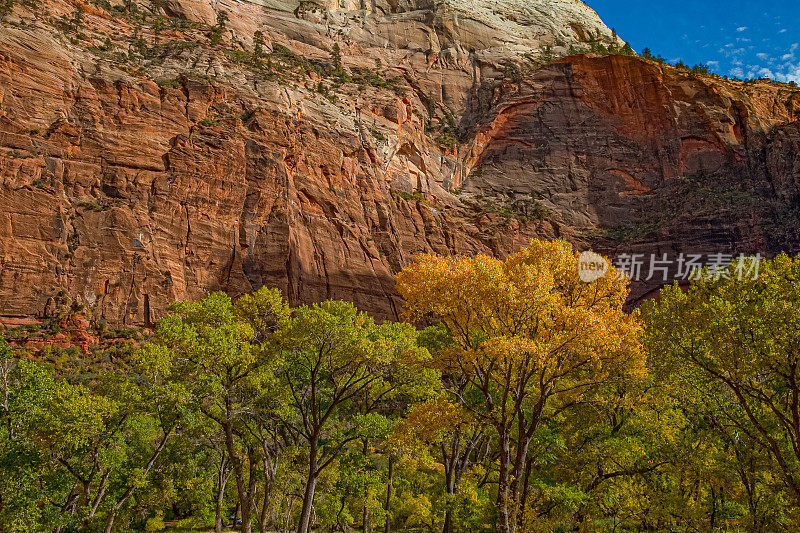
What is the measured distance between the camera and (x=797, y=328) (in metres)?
13.3

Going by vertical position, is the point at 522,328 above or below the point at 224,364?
above

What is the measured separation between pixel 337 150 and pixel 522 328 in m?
63.3

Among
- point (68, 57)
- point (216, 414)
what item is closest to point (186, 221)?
point (68, 57)

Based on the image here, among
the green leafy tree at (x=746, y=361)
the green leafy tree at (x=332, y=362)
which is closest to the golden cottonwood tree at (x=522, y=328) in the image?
the green leafy tree at (x=746, y=361)

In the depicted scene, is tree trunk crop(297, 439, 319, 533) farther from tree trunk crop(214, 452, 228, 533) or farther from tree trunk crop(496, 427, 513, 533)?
tree trunk crop(214, 452, 228, 533)

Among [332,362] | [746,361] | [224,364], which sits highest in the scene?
[746,361]

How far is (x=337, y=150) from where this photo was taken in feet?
254

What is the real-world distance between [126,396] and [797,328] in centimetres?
2044

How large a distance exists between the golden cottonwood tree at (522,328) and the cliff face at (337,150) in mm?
47294

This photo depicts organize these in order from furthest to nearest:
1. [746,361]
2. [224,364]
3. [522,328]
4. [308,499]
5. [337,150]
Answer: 1. [337,150]
2. [224,364]
3. [308,499]
4. [522,328]
5. [746,361]

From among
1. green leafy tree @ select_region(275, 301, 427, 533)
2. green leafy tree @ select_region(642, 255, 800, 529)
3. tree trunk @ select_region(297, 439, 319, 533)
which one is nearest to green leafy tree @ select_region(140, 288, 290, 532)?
green leafy tree @ select_region(275, 301, 427, 533)

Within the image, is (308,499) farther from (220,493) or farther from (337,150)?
(337,150)

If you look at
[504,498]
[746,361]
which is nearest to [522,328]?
[504,498]

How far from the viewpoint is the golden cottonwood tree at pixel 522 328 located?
16906 mm
